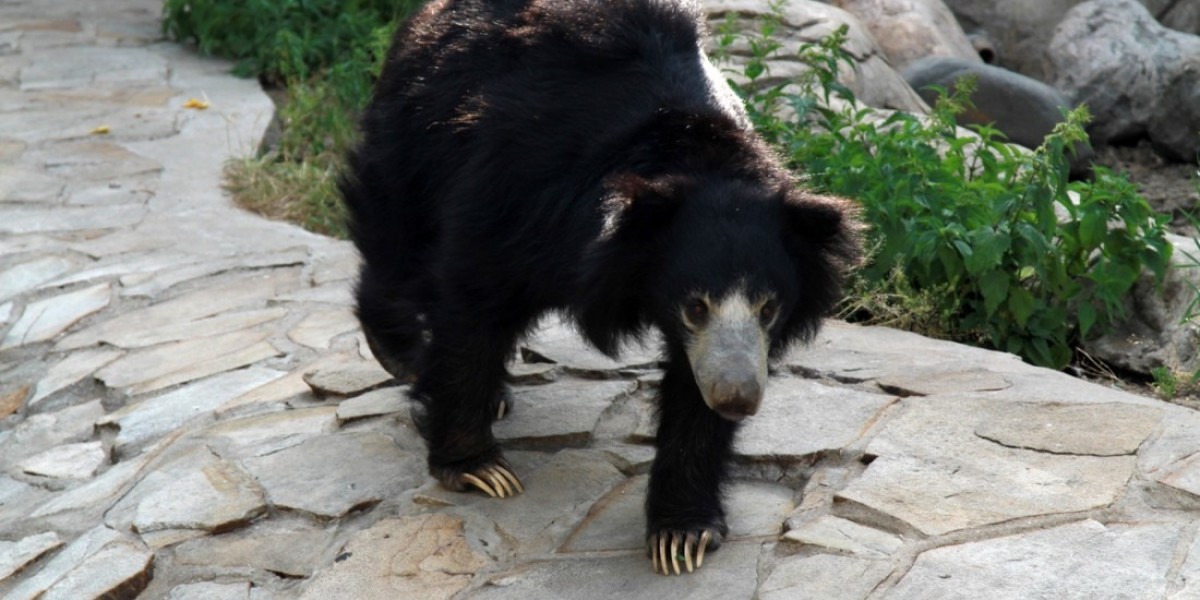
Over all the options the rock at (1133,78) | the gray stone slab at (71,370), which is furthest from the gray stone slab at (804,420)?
the rock at (1133,78)

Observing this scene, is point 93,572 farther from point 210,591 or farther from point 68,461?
point 68,461

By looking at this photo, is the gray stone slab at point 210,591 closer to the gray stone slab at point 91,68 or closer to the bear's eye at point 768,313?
the bear's eye at point 768,313

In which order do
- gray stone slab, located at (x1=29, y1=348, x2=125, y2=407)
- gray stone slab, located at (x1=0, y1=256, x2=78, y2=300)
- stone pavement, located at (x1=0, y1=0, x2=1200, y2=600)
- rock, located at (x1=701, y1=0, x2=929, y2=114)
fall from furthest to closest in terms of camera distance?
rock, located at (x1=701, y1=0, x2=929, y2=114) → gray stone slab, located at (x1=0, y1=256, x2=78, y2=300) → gray stone slab, located at (x1=29, y1=348, x2=125, y2=407) → stone pavement, located at (x1=0, y1=0, x2=1200, y2=600)

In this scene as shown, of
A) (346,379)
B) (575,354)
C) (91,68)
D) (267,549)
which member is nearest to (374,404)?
(346,379)

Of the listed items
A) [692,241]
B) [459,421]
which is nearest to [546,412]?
[459,421]

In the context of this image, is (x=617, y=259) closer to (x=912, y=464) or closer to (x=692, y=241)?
(x=692, y=241)

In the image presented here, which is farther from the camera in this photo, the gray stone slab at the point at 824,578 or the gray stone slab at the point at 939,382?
the gray stone slab at the point at 939,382

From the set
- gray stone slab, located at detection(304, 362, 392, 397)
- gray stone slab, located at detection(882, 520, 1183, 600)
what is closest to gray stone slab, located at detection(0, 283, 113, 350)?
gray stone slab, located at detection(304, 362, 392, 397)

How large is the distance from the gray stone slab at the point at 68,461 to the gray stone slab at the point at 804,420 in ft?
5.95

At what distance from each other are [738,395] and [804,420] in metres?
0.97

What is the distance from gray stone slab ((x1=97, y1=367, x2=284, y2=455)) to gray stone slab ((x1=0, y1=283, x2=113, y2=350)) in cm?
94

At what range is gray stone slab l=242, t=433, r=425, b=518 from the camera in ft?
11.2

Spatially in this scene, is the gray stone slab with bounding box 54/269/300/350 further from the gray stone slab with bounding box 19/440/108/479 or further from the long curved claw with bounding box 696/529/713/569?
the long curved claw with bounding box 696/529/713/569

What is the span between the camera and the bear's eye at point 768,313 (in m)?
2.81
